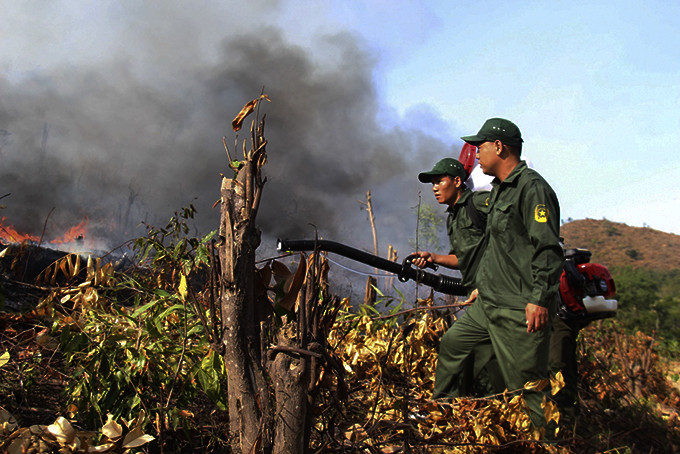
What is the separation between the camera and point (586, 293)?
3.06 meters

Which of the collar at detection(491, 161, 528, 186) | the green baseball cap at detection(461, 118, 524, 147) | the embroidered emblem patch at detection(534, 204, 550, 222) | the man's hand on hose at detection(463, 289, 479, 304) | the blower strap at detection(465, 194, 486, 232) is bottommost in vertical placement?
the man's hand on hose at detection(463, 289, 479, 304)

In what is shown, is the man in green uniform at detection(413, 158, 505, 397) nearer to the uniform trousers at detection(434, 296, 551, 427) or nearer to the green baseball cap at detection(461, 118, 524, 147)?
the uniform trousers at detection(434, 296, 551, 427)

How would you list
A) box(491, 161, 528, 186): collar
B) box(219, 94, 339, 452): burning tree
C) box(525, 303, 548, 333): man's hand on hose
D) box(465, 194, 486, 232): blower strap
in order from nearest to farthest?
box(219, 94, 339, 452): burning tree
box(525, 303, 548, 333): man's hand on hose
box(491, 161, 528, 186): collar
box(465, 194, 486, 232): blower strap

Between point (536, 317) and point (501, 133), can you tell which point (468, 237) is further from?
point (536, 317)

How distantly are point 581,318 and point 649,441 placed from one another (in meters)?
0.96

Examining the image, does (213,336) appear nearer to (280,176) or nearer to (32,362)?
(32,362)

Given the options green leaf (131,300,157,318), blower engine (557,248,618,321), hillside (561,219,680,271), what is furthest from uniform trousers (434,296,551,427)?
hillside (561,219,680,271)

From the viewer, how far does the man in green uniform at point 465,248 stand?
267 cm

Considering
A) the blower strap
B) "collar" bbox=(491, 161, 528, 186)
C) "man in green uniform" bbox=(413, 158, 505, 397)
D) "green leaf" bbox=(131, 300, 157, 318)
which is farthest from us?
the blower strap

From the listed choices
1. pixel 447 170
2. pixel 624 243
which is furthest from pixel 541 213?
pixel 624 243

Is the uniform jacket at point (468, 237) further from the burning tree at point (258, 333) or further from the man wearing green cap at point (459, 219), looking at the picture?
the burning tree at point (258, 333)

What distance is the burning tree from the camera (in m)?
1.12

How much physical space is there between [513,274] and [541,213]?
36 centimetres

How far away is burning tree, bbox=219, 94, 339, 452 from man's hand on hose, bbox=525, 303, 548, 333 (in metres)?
1.33
